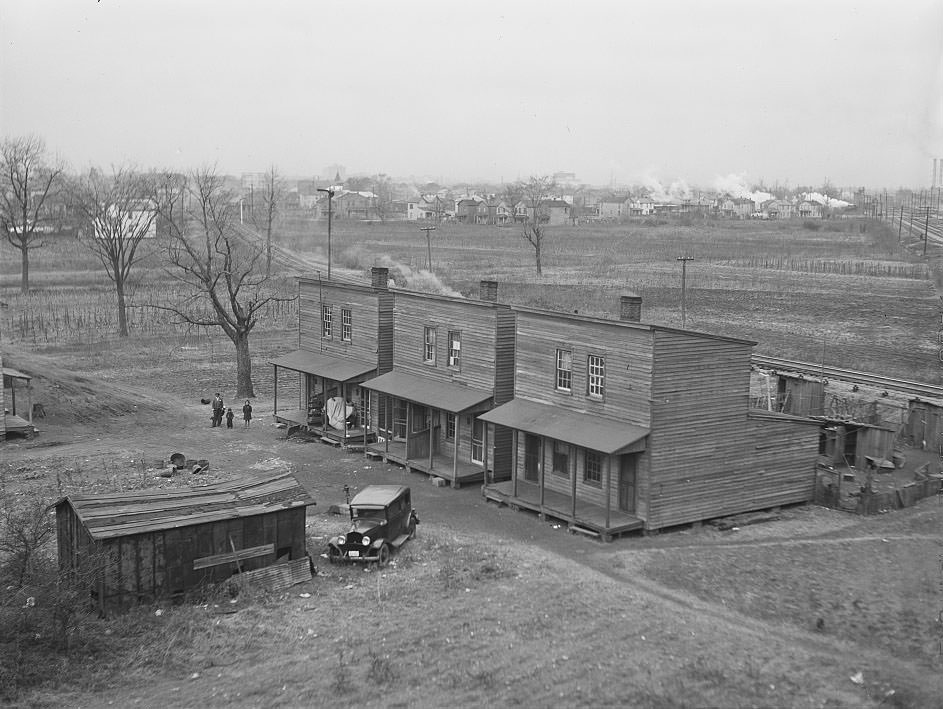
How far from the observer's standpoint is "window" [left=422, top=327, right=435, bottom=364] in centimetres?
3612

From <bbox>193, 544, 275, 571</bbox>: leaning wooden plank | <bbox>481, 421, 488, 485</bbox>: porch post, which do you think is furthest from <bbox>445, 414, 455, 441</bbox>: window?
<bbox>193, 544, 275, 571</bbox>: leaning wooden plank

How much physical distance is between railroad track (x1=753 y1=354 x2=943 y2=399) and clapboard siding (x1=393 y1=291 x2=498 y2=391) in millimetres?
17608

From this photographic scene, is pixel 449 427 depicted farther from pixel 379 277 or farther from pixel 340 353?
pixel 379 277

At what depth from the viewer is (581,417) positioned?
97.1ft

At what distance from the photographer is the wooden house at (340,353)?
127 ft

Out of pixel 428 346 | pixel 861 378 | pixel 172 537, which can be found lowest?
pixel 172 537

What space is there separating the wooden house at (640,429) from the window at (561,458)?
42 mm

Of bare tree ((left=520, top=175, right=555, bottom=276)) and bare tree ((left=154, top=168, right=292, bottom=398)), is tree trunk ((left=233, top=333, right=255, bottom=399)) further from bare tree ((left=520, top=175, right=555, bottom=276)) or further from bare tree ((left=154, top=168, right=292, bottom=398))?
bare tree ((left=520, top=175, right=555, bottom=276))

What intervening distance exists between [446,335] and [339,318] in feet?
24.0

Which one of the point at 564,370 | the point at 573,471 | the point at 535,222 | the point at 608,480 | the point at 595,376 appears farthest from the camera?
the point at 535,222

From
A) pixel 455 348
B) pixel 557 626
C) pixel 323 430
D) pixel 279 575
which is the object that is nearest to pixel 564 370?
pixel 455 348

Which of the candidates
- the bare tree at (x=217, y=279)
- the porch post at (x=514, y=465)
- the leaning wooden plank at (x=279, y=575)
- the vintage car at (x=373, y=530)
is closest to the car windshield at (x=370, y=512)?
the vintage car at (x=373, y=530)

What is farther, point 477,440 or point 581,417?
point 477,440

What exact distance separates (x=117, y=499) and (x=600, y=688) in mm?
12944
